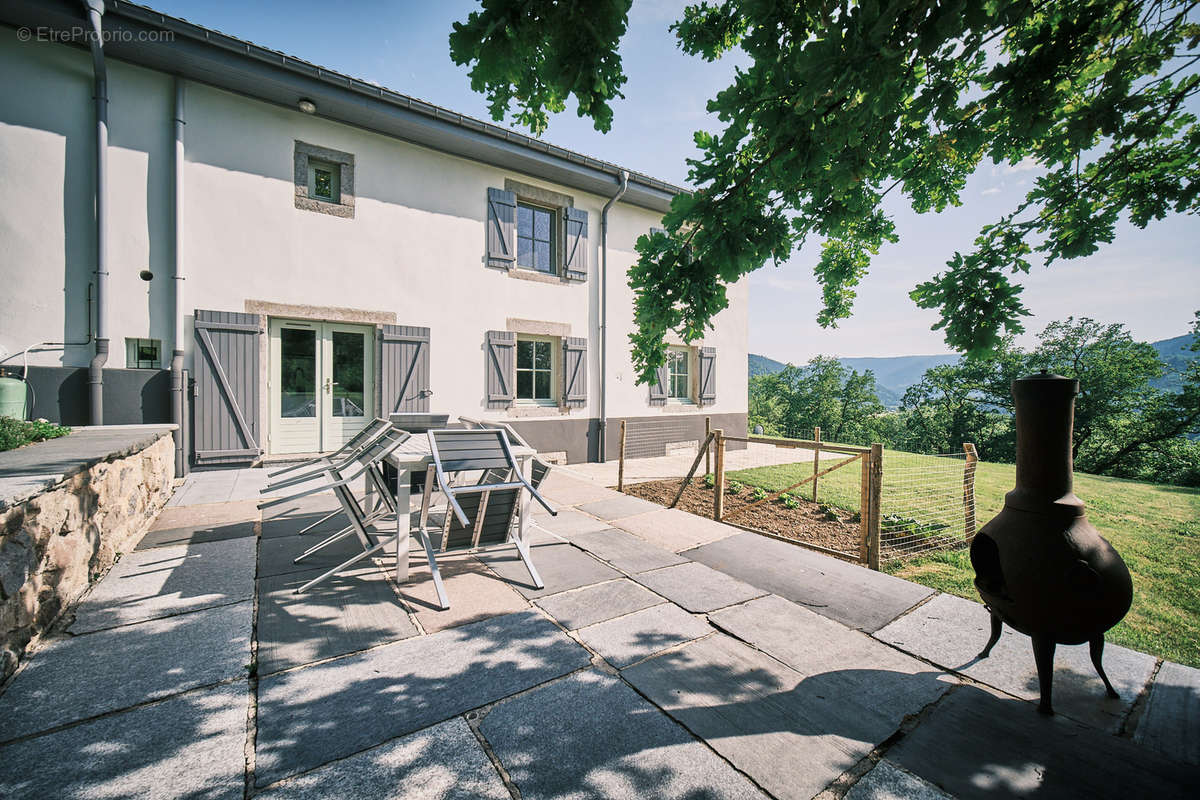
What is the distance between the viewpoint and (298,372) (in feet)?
22.1

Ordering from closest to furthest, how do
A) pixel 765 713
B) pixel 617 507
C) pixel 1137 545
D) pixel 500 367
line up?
pixel 765 713 < pixel 1137 545 < pixel 617 507 < pixel 500 367

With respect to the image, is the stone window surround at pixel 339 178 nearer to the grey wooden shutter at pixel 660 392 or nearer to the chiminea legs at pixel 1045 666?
the grey wooden shutter at pixel 660 392

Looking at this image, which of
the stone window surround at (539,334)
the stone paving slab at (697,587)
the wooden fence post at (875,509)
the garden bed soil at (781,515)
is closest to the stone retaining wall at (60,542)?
the stone paving slab at (697,587)

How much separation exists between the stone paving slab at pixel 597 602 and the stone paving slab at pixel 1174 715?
6.78 feet

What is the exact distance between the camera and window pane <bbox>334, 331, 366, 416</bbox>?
23.0 ft

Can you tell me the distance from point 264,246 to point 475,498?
18.6 feet

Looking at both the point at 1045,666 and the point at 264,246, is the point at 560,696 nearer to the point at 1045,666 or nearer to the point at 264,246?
the point at 1045,666

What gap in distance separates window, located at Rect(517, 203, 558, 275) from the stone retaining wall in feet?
20.5

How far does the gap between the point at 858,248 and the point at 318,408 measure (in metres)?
7.08

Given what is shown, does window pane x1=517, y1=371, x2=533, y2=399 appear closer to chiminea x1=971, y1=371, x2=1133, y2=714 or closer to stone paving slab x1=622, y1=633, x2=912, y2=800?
stone paving slab x1=622, y1=633, x2=912, y2=800

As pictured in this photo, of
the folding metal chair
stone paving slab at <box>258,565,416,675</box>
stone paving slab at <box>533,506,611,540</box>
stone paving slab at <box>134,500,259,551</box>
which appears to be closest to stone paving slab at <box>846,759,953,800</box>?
the folding metal chair

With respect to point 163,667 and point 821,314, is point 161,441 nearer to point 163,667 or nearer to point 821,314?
point 163,667

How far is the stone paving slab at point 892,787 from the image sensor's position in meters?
1.51

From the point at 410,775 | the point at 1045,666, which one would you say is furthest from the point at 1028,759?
the point at 410,775
